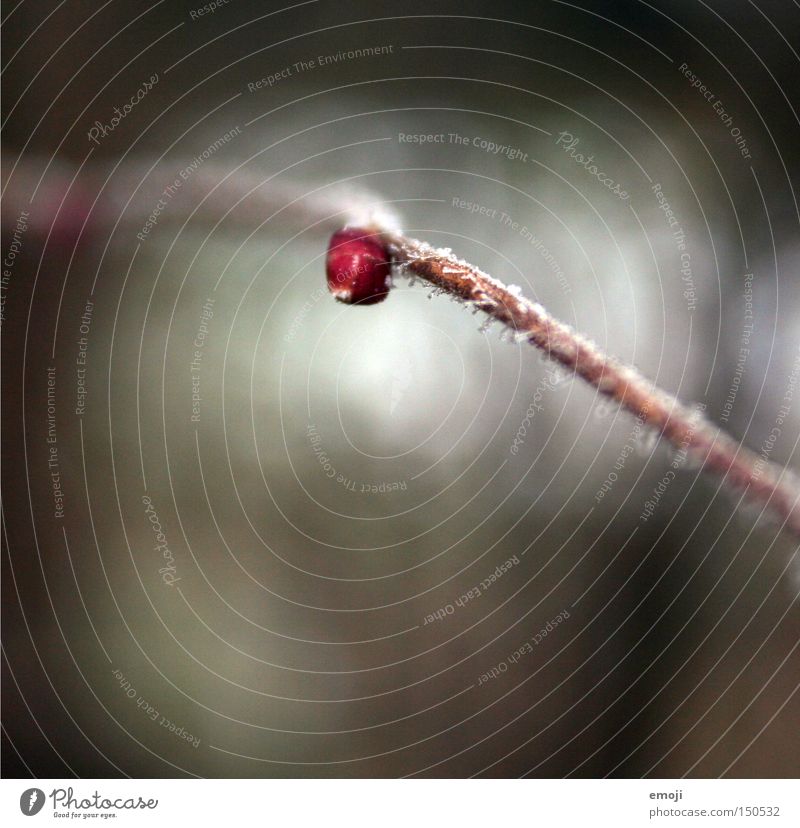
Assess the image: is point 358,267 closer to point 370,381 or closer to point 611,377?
point 370,381

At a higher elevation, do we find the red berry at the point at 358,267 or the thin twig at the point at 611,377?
the red berry at the point at 358,267

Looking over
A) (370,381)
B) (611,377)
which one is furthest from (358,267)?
(611,377)

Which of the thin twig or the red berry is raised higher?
the red berry

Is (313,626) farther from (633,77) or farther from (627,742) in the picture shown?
(633,77)
